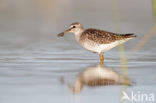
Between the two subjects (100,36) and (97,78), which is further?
(100,36)

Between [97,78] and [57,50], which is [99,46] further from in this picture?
[97,78]

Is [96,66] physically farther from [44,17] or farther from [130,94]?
[44,17]

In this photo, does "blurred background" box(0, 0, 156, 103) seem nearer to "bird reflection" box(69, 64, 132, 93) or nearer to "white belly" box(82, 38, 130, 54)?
A: "bird reflection" box(69, 64, 132, 93)

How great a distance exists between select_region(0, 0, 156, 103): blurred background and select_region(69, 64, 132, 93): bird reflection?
0.43 feet

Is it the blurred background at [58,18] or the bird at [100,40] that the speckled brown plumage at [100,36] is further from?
the blurred background at [58,18]

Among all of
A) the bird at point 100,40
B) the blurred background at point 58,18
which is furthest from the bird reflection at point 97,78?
the blurred background at point 58,18

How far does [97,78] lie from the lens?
7.19m

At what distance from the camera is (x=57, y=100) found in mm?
5730

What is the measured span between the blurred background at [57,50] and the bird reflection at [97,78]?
13 cm

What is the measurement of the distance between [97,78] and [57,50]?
3.20 m

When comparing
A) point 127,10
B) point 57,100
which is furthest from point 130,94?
point 127,10

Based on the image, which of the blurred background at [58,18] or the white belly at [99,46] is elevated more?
the blurred background at [58,18]

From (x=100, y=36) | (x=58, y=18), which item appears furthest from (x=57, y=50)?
(x=58, y=18)

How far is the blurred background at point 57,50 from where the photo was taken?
6226 millimetres
